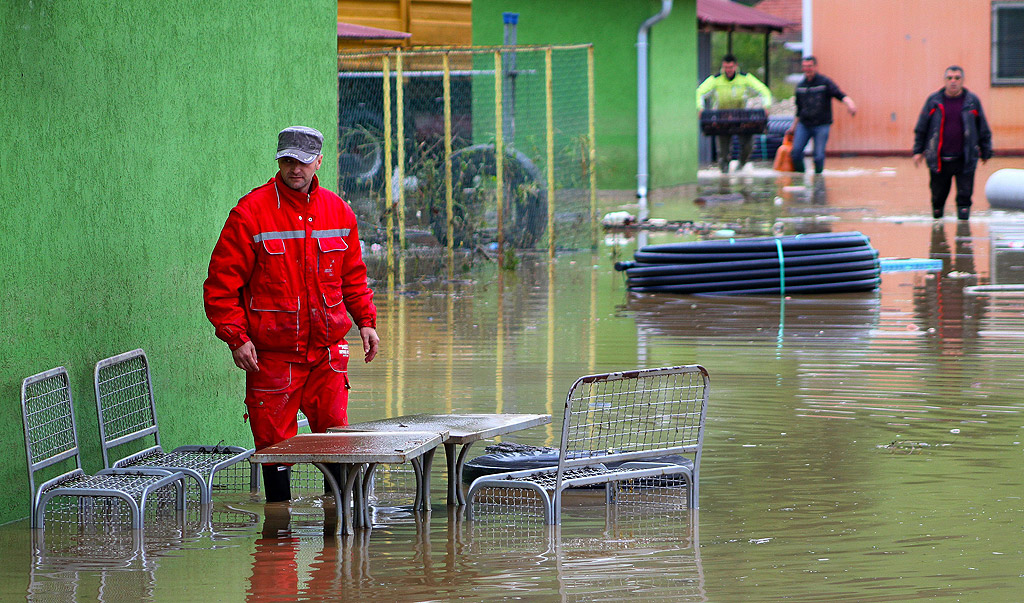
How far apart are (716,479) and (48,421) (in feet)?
9.79

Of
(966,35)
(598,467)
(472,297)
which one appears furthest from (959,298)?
(966,35)

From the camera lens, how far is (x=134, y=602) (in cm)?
504

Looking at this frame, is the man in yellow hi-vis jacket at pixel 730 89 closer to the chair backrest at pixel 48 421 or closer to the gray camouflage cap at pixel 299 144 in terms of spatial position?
the gray camouflage cap at pixel 299 144

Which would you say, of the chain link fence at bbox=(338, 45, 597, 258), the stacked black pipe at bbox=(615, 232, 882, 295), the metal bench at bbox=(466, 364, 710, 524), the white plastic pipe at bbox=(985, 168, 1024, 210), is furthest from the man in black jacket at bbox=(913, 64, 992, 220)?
the metal bench at bbox=(466, 364, 710, 524)

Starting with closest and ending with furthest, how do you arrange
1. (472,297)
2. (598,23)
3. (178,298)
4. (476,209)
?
1. (178,298)
2. (472,297)
3. (476,209)
4. (598,23)

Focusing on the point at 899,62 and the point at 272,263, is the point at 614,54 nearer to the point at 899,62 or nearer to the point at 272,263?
the point at 899,62

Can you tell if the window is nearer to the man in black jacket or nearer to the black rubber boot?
the man in black jacket

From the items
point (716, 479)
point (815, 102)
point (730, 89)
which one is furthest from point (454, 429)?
point (730, 89)

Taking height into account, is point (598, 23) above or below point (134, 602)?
above

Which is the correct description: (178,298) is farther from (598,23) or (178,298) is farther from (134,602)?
(598,23)

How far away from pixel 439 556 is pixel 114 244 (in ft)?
7.40

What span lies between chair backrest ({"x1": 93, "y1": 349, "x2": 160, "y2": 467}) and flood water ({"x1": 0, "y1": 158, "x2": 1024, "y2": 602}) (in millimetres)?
522

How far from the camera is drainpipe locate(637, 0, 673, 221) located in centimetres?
2461

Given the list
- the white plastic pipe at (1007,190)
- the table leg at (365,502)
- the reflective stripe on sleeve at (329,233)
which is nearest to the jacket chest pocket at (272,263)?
the reflective stripe on sleeve at (329,233)
